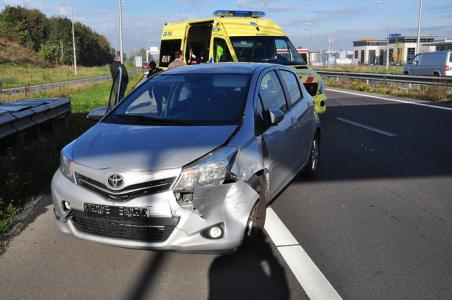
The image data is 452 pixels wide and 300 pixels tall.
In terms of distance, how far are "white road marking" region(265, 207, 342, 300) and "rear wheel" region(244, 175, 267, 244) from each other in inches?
9.8

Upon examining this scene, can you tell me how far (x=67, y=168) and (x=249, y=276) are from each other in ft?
5.52

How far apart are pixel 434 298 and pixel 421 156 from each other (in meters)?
5.00

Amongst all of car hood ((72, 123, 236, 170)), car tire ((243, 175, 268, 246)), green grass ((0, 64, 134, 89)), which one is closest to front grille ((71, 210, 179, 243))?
car hood ((72, 123, 236, 170))

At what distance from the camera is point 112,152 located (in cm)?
374

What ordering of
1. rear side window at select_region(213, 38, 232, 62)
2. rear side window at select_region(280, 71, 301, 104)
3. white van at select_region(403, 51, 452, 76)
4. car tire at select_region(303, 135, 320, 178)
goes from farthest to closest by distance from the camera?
white van at select_region(403, 51, 452, 76) → rear side window at select_region(213, 38, 232, 62) → car tire at select_region(303, 135, 320, 178) → rear side window at select_region(280, 71, 301, 104)

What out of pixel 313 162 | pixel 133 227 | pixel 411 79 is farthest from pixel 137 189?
pixel 411 79

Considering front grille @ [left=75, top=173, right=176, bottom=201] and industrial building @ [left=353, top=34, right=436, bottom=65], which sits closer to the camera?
front grille @ [left=75, top=173, right=176, bottom=201]

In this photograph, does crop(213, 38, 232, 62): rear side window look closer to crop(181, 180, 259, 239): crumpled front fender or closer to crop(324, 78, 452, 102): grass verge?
crop(324, 78, 452, 102): grass verge

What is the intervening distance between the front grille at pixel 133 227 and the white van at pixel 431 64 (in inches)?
1075

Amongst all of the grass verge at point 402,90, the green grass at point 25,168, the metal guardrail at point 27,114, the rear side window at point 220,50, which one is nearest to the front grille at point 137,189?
the green grass at point 25,168

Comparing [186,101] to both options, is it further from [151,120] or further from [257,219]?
[257,219]

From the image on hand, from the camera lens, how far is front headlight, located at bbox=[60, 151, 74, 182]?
12.4 feet

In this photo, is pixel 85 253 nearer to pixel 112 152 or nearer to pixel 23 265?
pixel 23 265

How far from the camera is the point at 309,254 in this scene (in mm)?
3914
